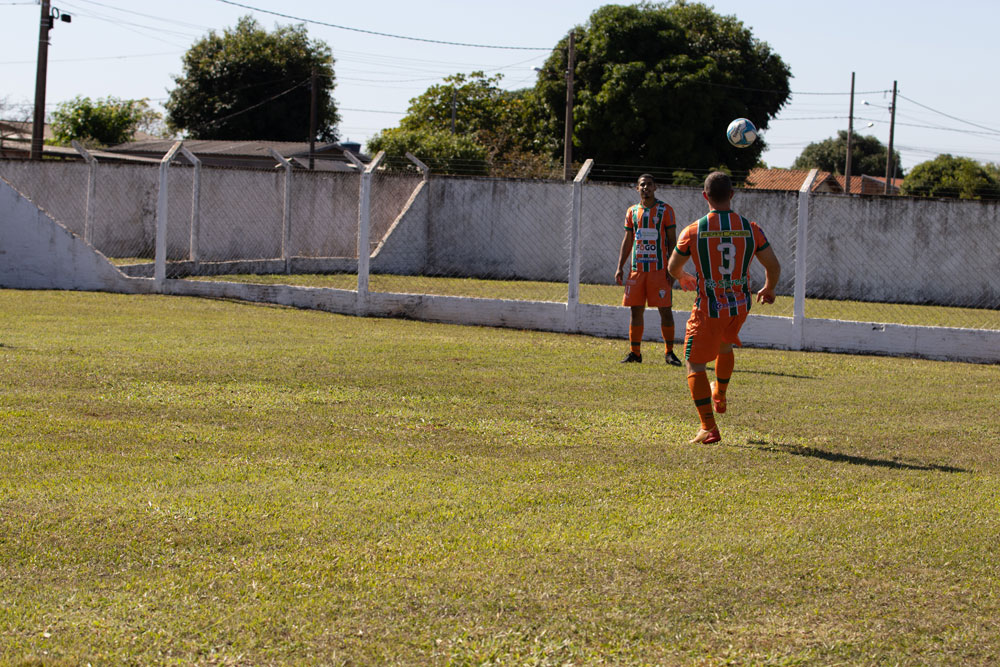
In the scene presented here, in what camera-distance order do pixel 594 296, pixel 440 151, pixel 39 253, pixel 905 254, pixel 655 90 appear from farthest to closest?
pixel 655 90, pixel 440 151, pixel 905 254, pixel 594 296, pixel 39 253

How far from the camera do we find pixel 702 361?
23.0 ft

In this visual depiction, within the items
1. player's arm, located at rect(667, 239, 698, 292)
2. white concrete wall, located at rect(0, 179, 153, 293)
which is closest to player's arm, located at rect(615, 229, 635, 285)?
player's arm, located at rect(667, 239, 698, 292)

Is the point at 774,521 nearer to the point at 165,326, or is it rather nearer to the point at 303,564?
the point at 303,564

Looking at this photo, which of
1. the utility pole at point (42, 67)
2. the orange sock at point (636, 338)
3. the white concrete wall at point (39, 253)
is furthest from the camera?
the utility pole at point (42, 67)

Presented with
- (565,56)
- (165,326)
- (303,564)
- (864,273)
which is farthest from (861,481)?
(565,56)

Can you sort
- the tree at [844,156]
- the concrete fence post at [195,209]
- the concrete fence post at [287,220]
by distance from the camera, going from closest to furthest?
the concrete fence post at [195,209], the concrete fence post at [287,220], the tree at [844,156]

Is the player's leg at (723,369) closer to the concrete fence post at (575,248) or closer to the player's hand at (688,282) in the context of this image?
the player's hand at (688,282)

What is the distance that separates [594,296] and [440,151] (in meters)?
16.8

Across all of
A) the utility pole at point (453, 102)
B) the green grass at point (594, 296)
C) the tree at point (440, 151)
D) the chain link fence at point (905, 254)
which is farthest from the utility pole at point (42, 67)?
the utility pole at point (453, 102)

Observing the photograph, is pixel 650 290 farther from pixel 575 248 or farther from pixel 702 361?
pixel 702 361

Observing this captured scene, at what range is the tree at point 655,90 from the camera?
41.1m

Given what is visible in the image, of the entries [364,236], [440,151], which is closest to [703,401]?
[364,236]

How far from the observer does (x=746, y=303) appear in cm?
709

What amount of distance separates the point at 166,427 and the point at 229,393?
1309mm
